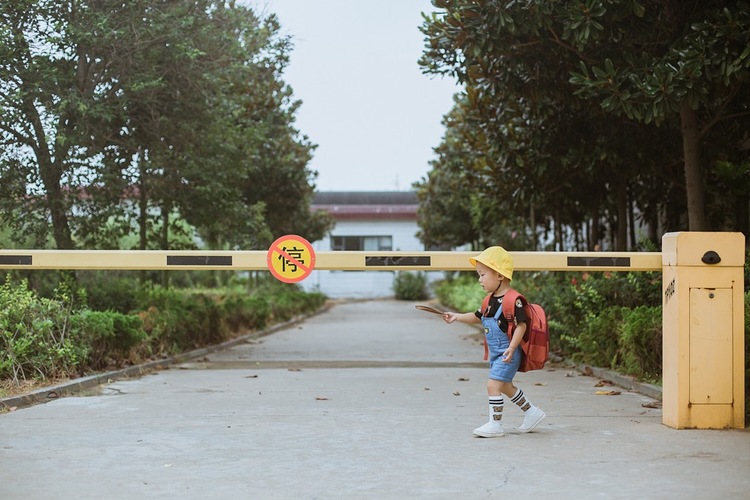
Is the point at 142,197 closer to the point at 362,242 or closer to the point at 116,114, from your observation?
the point at 116,114

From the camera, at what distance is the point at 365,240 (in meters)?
58.4

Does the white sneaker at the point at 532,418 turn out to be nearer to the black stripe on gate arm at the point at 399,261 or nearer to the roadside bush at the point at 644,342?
the black stripe on gate arm at the point at 399,261

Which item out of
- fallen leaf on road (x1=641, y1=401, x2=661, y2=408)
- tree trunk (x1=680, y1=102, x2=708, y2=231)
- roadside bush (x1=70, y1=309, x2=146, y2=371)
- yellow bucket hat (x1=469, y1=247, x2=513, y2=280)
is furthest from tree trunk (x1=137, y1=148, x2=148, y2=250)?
yellow bucket hat (x1=469, y1=247, x2=513, y2=280)

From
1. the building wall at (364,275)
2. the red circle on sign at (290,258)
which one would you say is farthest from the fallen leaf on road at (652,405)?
the building wall at (364,275)

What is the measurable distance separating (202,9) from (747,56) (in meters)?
8.63

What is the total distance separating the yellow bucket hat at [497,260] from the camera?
25.2 ft

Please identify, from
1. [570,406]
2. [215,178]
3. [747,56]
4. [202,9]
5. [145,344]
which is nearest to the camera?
[570,406]

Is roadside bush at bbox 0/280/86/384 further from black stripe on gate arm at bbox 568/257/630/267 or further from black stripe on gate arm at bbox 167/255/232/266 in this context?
black stripe on gate arm at bbox 568/257/630/267

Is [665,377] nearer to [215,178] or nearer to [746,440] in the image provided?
[746,440]

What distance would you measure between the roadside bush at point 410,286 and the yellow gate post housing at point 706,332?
149 ft

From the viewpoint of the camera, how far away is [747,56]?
11344 millimetres

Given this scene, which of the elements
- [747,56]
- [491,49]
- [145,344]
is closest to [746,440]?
[747,56]

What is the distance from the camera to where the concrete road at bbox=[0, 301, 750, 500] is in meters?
5.99

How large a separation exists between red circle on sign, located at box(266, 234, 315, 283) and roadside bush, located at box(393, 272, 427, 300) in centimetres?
4492
